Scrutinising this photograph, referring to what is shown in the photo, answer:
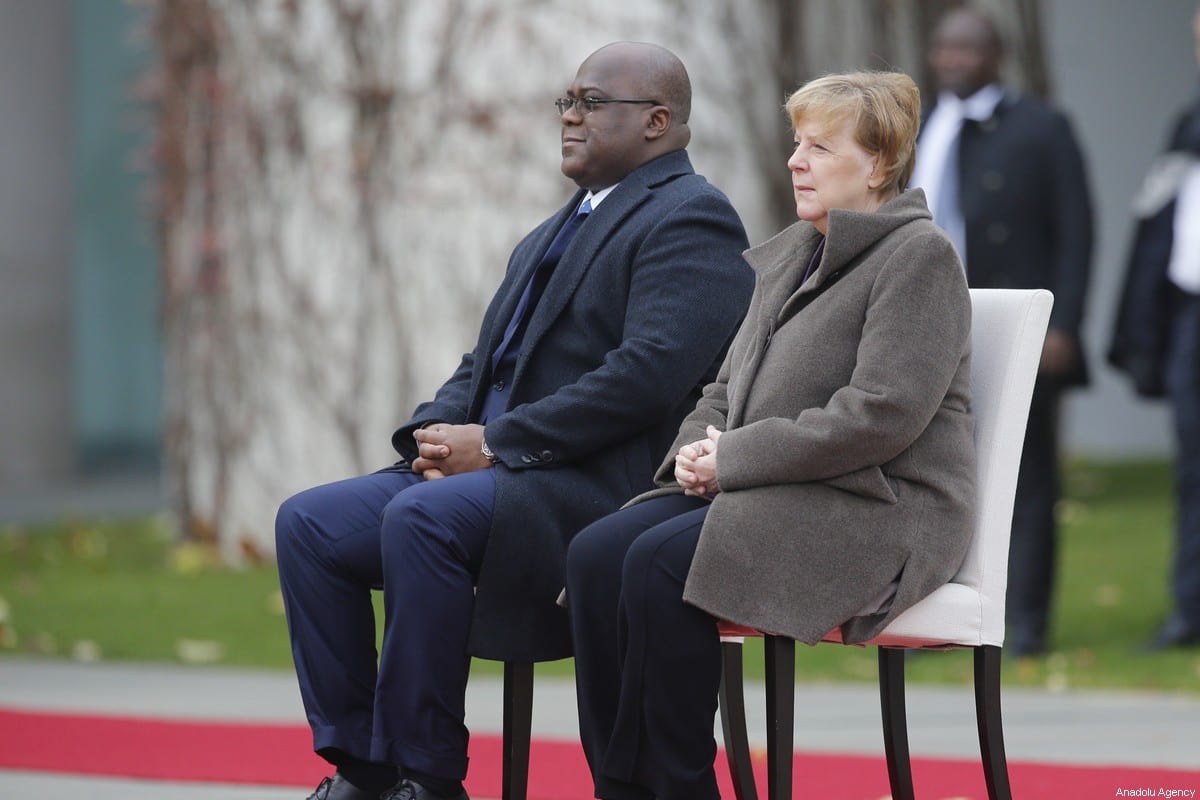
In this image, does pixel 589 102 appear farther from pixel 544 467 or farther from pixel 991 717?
pixel 991 717

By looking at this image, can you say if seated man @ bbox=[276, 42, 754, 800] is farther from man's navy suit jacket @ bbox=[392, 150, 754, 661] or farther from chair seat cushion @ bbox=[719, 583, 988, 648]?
chair seat cushion @ bbox=[719, 583, 988, 648]

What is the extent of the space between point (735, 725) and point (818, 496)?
0.62 metres

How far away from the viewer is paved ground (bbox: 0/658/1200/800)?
4.30m

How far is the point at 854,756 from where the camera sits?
4.51 meters

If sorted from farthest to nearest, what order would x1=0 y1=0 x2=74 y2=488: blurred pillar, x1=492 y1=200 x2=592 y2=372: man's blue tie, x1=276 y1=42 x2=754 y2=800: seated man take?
x1=0 y1=0 x2=74 y2=488: blurred pillar
x1=492 y1=200 x2=592 y2=372: man's blue tie
x1=276 y1=42 x2=754 y2=800: seated man

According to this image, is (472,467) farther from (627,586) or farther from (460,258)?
(460,258)

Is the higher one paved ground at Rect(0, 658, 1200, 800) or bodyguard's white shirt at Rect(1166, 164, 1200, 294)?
bodyguard's white shirt at Rect(1166, 164, 1200, 294)

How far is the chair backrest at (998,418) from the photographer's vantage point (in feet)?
10.7

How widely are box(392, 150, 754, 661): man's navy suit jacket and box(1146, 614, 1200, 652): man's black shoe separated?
280 centimetres

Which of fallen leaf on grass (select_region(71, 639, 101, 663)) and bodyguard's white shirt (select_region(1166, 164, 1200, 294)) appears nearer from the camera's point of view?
bodyguard's white shirt (select_region(1166, 164, 1200, 294))

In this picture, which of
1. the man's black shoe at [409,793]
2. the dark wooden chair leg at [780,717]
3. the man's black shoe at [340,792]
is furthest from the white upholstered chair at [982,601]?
the man's black shoe at [340,792]

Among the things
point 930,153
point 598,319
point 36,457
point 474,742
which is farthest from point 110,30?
point 598,319

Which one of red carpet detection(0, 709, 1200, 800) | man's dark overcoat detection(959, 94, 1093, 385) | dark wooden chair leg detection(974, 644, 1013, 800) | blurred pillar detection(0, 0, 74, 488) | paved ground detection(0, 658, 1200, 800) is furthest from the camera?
blurred pillar detection(0, 0, 74, 488)

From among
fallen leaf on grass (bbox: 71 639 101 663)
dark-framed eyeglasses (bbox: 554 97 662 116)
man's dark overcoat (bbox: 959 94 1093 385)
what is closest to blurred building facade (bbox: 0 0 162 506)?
fallen leaf on grass (bbox: 71 639 101 663)
